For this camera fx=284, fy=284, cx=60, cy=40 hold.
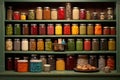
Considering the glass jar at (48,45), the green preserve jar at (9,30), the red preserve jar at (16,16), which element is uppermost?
the red preserve jar at (16,16)

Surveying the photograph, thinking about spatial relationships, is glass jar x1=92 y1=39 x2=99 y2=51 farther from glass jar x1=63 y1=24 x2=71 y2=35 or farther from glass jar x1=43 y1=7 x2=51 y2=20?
glass jar x1=43 y1=7 x2=51 y2=20

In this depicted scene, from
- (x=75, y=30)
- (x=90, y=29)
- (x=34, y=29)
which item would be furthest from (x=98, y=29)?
(x=34, y=29)

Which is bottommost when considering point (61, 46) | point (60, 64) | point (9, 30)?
point (60, 64)

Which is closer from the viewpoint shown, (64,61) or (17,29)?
(17,29)

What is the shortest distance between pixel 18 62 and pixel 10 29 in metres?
0.49

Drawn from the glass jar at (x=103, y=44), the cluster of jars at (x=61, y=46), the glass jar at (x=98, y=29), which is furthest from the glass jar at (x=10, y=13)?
the glass jar at (x=103, y=44)

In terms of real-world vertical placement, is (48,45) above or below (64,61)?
above

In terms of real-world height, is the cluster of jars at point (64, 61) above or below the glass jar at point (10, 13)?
below

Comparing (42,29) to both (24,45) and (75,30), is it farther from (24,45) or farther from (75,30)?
(75,30)

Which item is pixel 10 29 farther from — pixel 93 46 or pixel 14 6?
pixel 93 46

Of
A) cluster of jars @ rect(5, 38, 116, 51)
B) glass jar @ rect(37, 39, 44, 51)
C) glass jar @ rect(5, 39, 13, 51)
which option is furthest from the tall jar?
glass jar @ rect(5, 39, 13, 51)

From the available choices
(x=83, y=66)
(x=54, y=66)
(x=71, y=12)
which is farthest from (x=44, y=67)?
(x=71, y=12)

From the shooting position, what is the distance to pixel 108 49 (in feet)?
13.5

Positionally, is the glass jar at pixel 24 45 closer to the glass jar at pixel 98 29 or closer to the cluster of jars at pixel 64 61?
the cluster of jars at pixel 64 61
